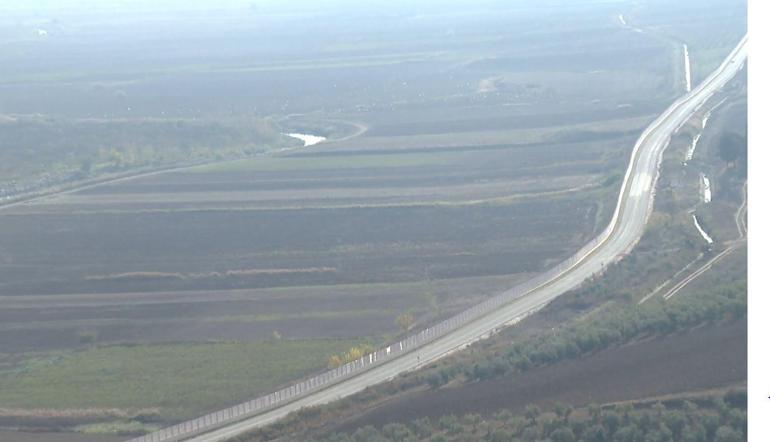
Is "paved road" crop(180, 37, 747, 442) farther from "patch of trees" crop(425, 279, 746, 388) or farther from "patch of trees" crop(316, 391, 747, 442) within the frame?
"patch of trees" crop(316, 391, 747, 442)

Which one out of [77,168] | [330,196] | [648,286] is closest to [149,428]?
[648,286]

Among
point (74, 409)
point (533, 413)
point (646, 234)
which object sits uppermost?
point (646, 234)

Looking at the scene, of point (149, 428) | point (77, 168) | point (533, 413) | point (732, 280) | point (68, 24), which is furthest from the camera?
point (68, 24)

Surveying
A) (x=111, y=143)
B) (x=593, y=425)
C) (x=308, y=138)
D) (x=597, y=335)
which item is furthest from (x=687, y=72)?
(x=593, y=425)

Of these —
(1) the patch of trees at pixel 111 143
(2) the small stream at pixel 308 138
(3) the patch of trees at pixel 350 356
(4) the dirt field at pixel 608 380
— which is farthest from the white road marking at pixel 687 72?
(4) the dirt field at pixel 608 380

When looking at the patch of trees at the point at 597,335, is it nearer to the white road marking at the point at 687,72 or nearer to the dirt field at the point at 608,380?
the dirt field at the point at 608,380

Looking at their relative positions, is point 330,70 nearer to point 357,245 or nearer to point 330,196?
point 330,196
